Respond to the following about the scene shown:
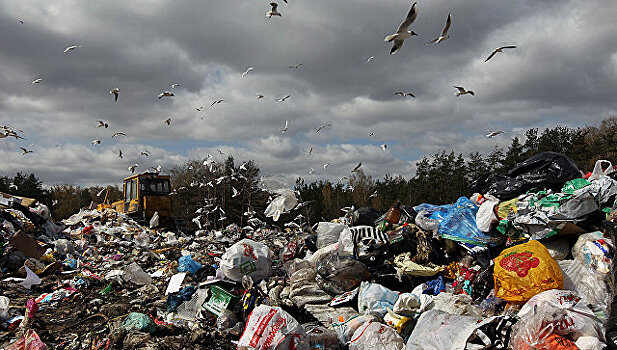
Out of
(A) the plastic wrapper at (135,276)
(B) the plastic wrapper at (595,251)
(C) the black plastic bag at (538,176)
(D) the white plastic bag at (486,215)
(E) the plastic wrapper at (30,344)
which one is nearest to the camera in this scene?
(B) the plastic wrapper at (595,251)

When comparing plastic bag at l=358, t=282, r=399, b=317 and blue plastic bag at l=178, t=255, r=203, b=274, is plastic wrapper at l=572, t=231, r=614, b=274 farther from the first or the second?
blue plastic bag at l=178, t=255, r=203, b=274

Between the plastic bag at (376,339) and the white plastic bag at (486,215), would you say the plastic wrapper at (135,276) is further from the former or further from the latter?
the white plastic bag at (486,215)

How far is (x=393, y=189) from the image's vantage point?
27703 mm

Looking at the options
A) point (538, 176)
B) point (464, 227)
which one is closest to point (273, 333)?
point (464, 227)

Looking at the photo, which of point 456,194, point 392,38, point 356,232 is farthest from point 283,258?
point 456,194

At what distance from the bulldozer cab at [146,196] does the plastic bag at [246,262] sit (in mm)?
8924

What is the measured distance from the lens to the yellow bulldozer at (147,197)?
41.6 ft

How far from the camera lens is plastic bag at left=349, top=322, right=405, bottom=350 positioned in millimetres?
2855

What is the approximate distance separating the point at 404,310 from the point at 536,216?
1506 mm

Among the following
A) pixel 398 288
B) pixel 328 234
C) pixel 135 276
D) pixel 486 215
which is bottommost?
pixel 135 276

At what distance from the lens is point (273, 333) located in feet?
9.32

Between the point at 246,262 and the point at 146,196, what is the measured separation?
370 inches

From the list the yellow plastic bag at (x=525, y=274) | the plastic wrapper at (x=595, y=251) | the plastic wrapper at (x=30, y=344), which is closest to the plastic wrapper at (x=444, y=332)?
the yellow plastic bag at (x=525, y=274)

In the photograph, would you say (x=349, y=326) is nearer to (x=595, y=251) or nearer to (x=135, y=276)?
(x=595, y=251)
